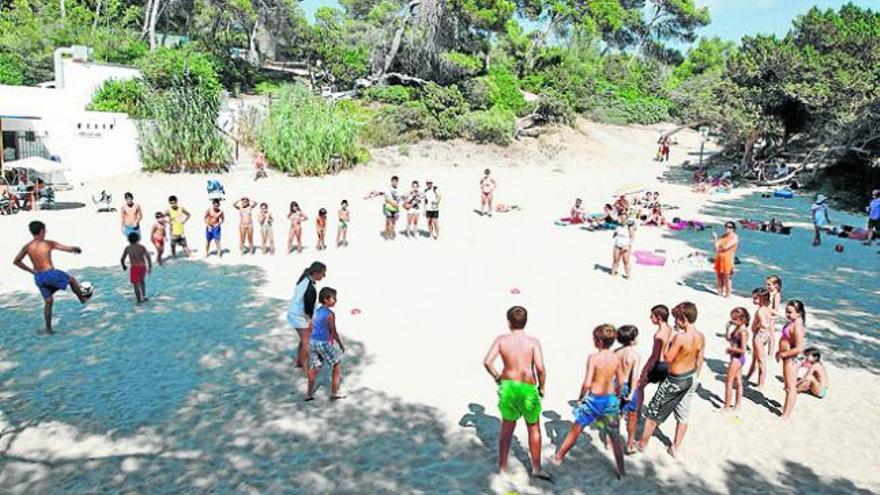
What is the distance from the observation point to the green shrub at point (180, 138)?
24.4 metres

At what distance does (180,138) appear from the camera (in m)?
24.3

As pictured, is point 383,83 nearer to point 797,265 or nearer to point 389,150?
point 389,150

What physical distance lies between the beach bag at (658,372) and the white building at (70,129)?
74.0 feet

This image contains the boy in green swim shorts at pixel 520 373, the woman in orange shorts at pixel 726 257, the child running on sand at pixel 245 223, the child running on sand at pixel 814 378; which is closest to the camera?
the boy in green swim shorts at pixel 520 373

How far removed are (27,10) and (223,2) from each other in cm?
1181

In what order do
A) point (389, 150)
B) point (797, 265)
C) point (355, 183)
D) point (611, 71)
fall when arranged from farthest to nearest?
point (611, 71) < point (389, 150) < point (355, 183) < point (797, 265)

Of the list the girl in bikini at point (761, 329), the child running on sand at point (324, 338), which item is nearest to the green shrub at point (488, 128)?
the girl in bikini at point (761, 329)

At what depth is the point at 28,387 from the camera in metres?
7.12

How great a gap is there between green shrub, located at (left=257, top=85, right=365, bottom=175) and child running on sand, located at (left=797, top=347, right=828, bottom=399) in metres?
19.9

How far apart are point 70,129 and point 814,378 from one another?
24.7 meters

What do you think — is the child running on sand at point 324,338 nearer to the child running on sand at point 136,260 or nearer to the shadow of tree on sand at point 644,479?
the shadow of tree on sand at point 644,479

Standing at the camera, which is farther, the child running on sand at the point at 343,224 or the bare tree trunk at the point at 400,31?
the bare tree trunk at the point at 400,31

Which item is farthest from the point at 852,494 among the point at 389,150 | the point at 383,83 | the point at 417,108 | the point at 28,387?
the point at 383,83

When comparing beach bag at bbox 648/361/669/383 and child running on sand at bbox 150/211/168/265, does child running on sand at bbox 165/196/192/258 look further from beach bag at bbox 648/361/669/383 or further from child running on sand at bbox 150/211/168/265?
beach bag at bbox 648/361/669/383
